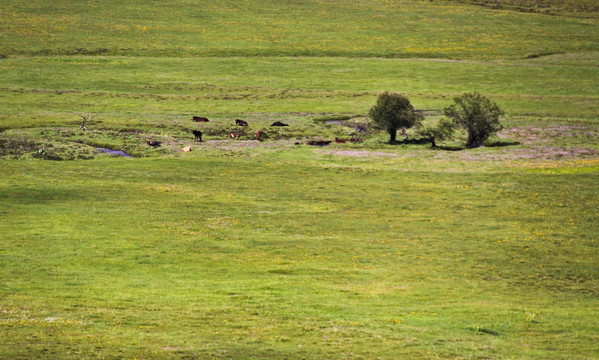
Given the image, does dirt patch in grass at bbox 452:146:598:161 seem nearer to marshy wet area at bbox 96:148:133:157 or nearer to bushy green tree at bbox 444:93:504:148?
bushy green tree at bbox 444:93:504:148

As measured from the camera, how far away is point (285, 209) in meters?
44.4

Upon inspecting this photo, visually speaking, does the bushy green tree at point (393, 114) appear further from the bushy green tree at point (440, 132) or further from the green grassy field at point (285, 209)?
the green grassy field at point (285, 209)

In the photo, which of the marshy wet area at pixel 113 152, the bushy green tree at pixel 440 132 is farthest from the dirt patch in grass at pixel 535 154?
the marshy wet area at pixel 113 152

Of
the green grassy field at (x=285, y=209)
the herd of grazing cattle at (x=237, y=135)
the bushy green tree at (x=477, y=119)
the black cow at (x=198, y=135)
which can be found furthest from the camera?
the bushy green tree at (x=477, y=119)

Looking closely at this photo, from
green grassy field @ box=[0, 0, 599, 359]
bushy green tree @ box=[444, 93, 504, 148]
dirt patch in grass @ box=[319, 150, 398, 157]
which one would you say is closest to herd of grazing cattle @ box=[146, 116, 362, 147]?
green grassy field @ box=[0, 0, 599, 359]

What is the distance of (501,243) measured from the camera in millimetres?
37531

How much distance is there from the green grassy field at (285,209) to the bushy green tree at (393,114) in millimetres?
1865

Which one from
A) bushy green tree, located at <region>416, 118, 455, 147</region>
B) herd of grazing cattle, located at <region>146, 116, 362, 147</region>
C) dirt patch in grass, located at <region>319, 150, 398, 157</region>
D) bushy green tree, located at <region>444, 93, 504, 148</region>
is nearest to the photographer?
dirt patch in grass, located at <region>319, 150, 398, 157</region>

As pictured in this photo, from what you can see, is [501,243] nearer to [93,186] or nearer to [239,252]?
[239,252]

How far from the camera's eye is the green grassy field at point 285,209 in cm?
2348

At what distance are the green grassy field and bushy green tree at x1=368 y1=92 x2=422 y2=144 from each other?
1.87 metres

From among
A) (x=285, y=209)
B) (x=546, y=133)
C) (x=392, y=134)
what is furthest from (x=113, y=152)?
(x=546, y=133)

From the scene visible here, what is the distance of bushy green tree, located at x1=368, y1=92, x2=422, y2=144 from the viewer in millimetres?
71875

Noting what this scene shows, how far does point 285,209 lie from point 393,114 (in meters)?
30.3
